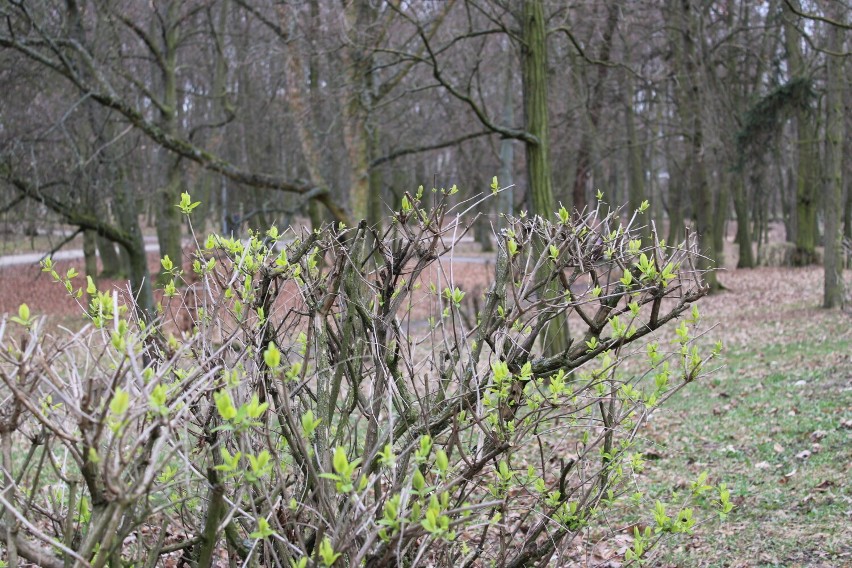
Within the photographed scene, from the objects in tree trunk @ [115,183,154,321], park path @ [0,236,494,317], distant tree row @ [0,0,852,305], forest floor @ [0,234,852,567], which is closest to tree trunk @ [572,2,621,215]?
distant tree row @ [0,0,852,305]

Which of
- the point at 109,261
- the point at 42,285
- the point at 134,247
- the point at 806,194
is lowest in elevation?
the point at 42,285

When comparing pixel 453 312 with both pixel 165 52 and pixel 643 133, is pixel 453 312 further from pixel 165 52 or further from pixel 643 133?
pixel 643 133

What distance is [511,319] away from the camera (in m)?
2.77

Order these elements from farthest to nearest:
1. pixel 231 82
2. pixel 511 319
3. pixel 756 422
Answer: pixel 231 82 < pixel 756 422 < pixel 511 319

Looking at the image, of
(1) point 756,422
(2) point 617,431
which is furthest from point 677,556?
(1) point 756,422

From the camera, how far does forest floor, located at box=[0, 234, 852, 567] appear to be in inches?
185

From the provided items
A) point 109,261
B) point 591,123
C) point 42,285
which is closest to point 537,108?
A: point 591,123

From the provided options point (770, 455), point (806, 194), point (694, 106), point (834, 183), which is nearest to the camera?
point (770, 455)

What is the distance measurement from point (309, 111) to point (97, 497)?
13068 millimetres

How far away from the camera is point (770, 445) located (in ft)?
21.9

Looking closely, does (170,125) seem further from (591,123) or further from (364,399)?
(364,399)

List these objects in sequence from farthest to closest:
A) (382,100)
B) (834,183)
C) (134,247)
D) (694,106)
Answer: (694,106), (382,100), (834,183), (134,247)

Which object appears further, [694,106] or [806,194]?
[806,194]

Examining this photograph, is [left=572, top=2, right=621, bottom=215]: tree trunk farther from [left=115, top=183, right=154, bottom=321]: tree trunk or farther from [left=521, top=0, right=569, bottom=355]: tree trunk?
[left=115, top=183, right=154, bottom=321]: tree trunk
